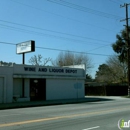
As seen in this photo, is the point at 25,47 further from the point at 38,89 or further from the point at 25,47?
the point at 38,89

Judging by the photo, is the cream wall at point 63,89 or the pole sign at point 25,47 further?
the cream wall at point 63,89

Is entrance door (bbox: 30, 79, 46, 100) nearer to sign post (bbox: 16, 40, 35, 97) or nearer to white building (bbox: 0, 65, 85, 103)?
white building (bbox: 0, 65, 85, 103)

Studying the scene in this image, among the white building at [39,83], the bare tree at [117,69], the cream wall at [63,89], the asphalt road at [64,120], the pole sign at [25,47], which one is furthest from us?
the bare tree at [117,69]

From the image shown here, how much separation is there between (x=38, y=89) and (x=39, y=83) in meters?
0.74

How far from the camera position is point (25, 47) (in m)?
34.1

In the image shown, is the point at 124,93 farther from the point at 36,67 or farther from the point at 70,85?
the point at 36,67

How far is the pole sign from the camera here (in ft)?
109

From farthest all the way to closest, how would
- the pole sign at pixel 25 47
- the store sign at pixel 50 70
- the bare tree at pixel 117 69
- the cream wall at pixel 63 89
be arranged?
the bare tree at pixel 117 69 → the cream wall at pixel 63 89 → the pole sign at pixel 25 47 → the store sign at pixel 50 70

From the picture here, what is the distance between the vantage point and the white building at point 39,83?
96.7 ft

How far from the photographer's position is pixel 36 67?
33.0 meters

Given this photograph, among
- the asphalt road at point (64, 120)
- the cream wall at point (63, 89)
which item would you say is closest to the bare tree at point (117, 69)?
the cream wall at point (63, 89)

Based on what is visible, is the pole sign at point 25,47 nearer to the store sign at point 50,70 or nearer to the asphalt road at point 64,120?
the store sign at point 50,70

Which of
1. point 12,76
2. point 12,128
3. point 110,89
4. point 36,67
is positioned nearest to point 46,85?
point 36,67

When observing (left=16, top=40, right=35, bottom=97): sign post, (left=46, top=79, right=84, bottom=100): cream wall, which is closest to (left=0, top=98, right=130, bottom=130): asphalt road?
(left=16, top=40, right=35, bottom=97): sign post
